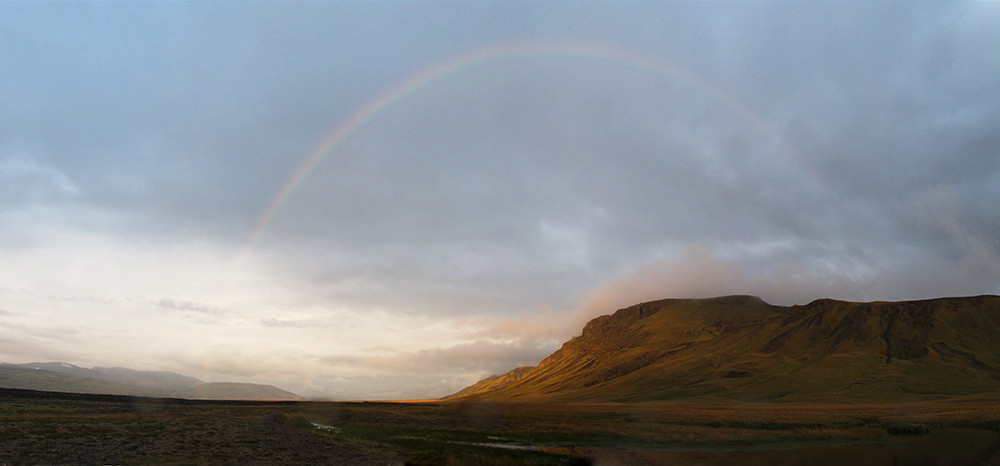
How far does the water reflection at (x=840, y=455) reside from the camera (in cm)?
3934

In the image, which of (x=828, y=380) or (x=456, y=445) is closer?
(x=456, y=445)

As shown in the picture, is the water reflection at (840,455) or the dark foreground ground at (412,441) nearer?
the dark foreground ground at (412,441)

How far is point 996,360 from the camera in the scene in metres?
190

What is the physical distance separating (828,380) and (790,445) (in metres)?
163

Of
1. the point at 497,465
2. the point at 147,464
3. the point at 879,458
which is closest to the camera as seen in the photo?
the point at 147,464

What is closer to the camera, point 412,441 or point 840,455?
point 840,455

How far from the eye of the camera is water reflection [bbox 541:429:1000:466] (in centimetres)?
3934

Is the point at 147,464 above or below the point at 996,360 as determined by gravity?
below

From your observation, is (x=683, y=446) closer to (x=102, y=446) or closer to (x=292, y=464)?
(x=292, y=464)

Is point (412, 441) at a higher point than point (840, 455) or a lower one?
lower

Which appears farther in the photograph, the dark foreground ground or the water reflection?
the water reflection

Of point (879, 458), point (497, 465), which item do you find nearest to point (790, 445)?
point (879, 458)

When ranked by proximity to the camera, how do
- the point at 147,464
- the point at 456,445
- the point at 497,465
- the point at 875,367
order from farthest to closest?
the point at 875,367
the point at 456,445
the point at 497,465
the point at 147,464

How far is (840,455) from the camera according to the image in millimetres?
43844
